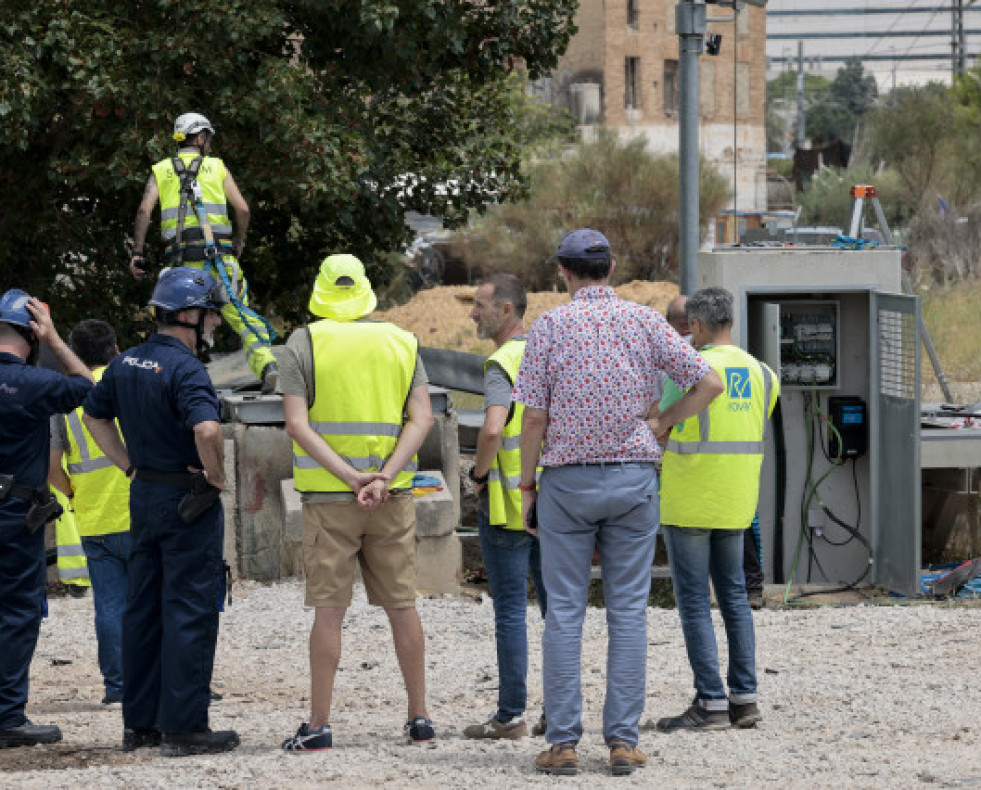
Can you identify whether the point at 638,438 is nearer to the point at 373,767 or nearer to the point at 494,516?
the point at 494,516

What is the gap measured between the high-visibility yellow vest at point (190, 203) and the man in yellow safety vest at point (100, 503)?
11.3 feet

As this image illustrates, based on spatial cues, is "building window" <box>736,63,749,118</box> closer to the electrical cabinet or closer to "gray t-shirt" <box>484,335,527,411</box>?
the electrical cabinet

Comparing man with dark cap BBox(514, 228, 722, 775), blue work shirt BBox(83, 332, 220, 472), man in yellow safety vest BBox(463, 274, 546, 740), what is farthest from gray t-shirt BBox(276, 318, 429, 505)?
man with dark cap BBox(514, 228, 722, 775)

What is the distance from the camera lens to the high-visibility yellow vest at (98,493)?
7.93 meters

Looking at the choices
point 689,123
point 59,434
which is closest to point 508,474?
point 59,434

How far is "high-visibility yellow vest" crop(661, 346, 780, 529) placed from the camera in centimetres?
716

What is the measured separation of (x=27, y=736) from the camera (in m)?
7.08

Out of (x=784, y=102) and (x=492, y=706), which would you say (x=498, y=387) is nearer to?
(x=492, y=706)

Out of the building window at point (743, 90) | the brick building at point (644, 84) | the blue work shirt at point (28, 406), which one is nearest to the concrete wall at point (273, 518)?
the blue work shirt at point (28, 406)

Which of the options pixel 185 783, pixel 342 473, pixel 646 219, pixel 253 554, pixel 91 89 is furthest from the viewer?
pixel 646 219

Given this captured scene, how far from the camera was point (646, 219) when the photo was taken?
37094 mm

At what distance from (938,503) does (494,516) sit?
773 cm

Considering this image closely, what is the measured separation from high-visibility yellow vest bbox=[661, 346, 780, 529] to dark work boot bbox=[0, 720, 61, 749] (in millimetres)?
2793

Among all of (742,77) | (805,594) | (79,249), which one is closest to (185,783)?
(805,594)
